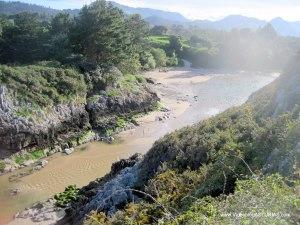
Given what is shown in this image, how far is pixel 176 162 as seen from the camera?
797 inches

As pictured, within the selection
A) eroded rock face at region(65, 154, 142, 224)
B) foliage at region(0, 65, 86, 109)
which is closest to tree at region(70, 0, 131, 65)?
foliage at region(0, 65, 86, 109)

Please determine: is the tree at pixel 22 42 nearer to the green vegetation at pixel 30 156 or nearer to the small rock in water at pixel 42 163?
the green vegetation at pixel 30 156

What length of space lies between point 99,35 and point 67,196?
29899 mm

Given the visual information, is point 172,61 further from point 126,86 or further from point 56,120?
point 56,120

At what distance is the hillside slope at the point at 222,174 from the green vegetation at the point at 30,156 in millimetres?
12601

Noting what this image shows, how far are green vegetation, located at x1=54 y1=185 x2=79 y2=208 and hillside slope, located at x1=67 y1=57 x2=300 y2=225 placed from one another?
9.10 ft

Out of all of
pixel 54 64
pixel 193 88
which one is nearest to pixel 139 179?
pixel 54 64

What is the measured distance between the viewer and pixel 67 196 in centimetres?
2948

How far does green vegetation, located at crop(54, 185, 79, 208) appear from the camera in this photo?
28.4m

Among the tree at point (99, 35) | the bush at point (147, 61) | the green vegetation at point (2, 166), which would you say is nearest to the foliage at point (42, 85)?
the green vegetation at point (2, 166)

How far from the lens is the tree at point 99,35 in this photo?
178 feet

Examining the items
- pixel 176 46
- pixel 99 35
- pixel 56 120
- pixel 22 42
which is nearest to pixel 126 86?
pixel 99 35

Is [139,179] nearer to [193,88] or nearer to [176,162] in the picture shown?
[176,162]

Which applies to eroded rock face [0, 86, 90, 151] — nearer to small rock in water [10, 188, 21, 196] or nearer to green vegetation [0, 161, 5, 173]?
green vegetation [0, 161, 5, 173]
